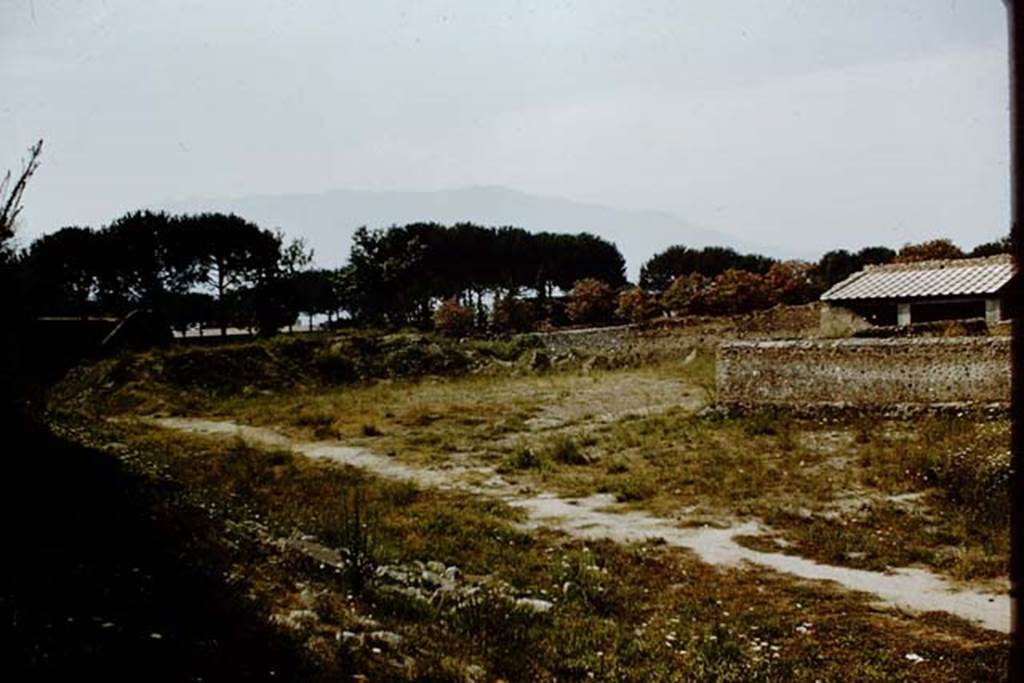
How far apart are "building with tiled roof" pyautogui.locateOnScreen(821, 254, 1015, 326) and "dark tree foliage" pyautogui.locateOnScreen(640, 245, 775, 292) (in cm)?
4954

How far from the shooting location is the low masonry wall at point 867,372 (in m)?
16.8

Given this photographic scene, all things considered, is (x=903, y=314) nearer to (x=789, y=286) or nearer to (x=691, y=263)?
(x=789, y=286)

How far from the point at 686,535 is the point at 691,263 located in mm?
74219

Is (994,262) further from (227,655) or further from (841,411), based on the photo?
(227,655)

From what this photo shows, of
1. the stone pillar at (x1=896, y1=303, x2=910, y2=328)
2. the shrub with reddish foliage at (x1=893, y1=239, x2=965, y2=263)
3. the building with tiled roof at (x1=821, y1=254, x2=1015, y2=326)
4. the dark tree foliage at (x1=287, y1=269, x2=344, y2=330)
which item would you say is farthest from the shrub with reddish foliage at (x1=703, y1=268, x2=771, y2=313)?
the dark tree foliage at (x1=287, y1=269, x2=344, y2=330)

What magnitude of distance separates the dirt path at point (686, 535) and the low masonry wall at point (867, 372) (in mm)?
7760

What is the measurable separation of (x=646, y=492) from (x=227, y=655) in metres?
8.96

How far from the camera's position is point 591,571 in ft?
29.9

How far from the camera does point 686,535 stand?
1083 cm

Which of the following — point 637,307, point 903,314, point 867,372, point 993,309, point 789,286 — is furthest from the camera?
point 637,307

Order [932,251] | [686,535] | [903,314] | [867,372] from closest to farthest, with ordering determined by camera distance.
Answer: [686,535] → [867,372] → [903,314] → [932,251]

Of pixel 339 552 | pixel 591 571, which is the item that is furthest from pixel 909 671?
pixel 339 552

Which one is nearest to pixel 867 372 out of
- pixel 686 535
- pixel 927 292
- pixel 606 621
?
pixel 686 535

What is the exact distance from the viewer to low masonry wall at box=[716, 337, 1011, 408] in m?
16.8
